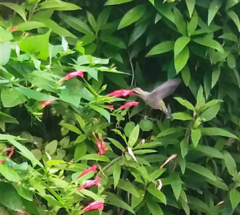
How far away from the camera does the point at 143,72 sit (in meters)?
1.17

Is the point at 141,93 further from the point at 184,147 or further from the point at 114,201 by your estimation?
the point at 114,201

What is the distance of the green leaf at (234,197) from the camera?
100 cm

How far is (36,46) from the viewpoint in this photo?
0.59 meters

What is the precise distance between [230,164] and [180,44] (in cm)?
40

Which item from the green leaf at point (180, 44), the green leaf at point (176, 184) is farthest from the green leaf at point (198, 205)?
the green leaf at point (180, 44)

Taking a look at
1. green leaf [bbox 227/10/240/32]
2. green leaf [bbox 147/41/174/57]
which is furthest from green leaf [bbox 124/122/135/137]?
green leaf [bbox 227/10/240/32]

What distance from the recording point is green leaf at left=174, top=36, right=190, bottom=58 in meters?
0.95

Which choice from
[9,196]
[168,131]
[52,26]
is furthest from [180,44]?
[9,196]

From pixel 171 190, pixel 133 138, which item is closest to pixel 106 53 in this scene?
pixel 133 138

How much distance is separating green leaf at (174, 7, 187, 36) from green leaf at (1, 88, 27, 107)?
22.8 inches

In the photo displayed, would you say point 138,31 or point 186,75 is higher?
point 138,31

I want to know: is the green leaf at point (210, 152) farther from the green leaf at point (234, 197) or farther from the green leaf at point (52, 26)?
the green leaf at point (52, 26)

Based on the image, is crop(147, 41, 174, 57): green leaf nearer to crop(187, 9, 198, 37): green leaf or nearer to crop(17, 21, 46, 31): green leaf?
crop(187, 9, 198, 37): green leaf

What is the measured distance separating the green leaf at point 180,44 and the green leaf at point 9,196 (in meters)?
0.58
